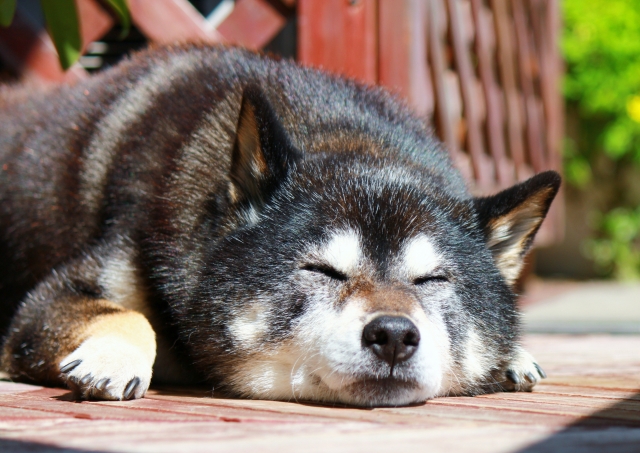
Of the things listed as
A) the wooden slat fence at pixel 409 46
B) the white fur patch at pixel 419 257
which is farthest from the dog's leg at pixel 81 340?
the wooden slat fence at pixel 409 46

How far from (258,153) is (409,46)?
6.34 ft

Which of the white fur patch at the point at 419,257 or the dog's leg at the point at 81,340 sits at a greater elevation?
the white fur patch at the point at 419,257

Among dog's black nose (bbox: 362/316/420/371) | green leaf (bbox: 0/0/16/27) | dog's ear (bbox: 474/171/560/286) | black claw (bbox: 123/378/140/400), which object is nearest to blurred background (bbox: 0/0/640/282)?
green leaf (bbox: 0/0/16/27)

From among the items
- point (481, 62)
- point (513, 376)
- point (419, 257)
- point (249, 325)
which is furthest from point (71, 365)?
point (481, 62)

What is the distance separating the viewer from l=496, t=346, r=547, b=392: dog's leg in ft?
9.03

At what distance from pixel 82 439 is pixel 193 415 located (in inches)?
15.2

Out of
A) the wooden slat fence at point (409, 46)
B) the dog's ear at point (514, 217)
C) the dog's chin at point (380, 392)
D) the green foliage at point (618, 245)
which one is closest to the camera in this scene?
the dog's chin at point (380, 392)

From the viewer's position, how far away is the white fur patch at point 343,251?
2.41m

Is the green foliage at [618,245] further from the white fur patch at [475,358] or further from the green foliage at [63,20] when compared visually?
the green foliage at [63,20]

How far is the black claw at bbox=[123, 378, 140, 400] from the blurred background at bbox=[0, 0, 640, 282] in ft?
3.74

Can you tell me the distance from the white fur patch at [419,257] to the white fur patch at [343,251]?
145 millimetres

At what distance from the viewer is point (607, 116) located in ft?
32.3

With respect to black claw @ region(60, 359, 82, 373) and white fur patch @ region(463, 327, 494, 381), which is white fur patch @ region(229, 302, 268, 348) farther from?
white fur patch @ region(463, 327, 494, 381)

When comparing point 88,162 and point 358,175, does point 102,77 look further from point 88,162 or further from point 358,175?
point 358,175
